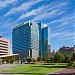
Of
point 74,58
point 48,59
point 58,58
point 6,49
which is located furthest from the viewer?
point 6,49

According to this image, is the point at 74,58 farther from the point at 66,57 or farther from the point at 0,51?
the point at 0,51

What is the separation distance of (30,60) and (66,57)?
78.0 feet

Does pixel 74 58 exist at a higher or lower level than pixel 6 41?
lower

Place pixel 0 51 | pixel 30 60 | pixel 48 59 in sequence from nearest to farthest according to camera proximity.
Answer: pixel 30 60
pixel 48 59
pixel 0 51

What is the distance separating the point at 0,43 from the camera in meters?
178

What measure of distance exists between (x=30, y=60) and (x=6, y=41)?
55963mm

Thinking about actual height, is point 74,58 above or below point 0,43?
below

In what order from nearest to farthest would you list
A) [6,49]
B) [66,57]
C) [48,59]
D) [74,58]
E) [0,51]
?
[74,58], [66,57], [48,59], [0,51], [6,49]

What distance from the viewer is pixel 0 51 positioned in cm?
17600

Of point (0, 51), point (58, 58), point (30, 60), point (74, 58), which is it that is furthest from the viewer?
point (0, 51)

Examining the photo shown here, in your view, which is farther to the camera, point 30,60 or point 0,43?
point 0,43

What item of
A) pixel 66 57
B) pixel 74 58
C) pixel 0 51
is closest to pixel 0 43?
pixel 0 51

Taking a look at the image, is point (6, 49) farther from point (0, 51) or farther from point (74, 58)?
point (74, 58)

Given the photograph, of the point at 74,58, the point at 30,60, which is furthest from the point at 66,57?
the point at 74,58
